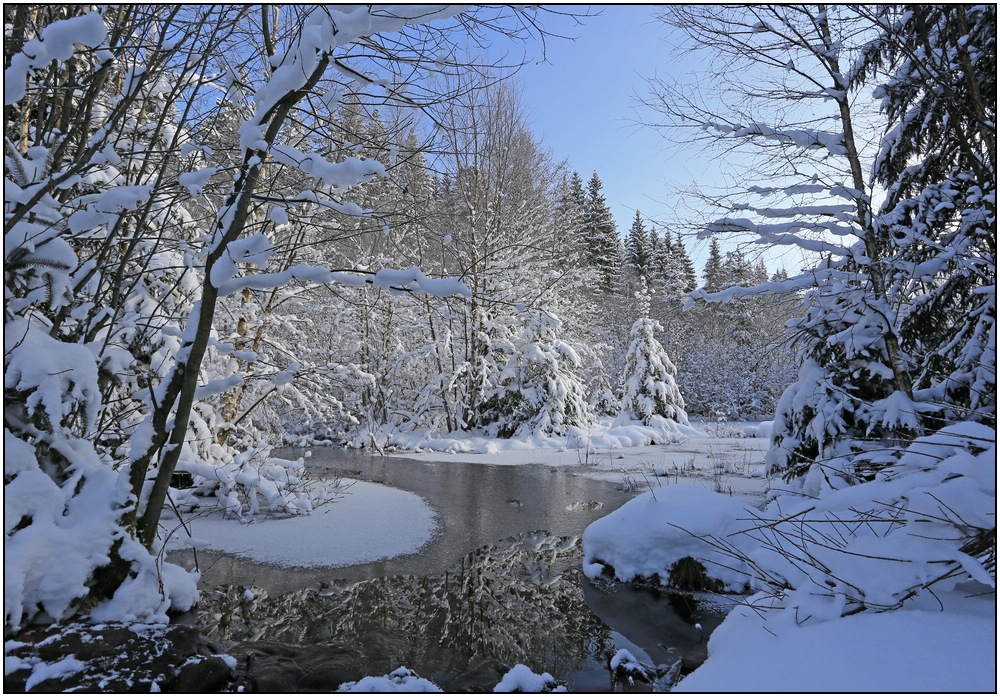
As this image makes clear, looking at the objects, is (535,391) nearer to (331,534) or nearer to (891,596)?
(331,534)

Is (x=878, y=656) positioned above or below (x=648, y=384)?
below

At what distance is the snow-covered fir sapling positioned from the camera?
1870cm

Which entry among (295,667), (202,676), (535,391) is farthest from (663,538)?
(535,391)

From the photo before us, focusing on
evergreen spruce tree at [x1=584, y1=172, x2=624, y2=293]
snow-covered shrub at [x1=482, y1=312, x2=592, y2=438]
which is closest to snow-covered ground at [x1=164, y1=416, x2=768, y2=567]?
snow-covered shrub at [x1=482, y1=312, x2=592, y2=438]

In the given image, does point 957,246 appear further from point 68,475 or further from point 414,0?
point 68,475

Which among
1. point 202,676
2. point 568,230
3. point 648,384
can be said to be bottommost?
point 202,676

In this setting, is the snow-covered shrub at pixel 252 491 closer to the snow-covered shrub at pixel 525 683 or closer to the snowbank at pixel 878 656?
the snow-covered shrub at pixel 525 683

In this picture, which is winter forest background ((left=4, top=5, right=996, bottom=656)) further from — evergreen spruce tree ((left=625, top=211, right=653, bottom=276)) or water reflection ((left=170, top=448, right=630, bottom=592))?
evergreen spruce tree ((left=625, top=211, right=653, bottom=276))

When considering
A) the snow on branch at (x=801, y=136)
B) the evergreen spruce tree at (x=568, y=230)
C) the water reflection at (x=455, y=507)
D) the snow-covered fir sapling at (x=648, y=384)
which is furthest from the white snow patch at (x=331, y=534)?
the snow-covered fir sapling at (x=648, y=384)

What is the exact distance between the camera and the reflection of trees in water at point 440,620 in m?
3.43

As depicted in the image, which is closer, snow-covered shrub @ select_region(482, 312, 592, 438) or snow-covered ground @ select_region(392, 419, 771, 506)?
snow-covered ground @ select_region(392, 419, 771, 506)

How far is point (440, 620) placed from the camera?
395 cm

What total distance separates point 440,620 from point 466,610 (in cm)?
26

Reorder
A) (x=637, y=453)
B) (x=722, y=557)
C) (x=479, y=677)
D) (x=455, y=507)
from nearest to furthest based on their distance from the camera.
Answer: (x=479, y=677), (x=722, y=557), (x=455, y=507), (x=637, y=453)
